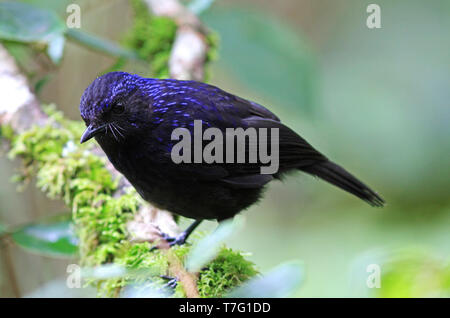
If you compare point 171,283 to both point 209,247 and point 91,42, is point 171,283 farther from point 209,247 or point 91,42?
point 91,42

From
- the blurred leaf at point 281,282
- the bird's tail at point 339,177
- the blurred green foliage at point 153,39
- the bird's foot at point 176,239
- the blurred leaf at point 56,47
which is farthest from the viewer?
the blurred green foliage at point 153,39

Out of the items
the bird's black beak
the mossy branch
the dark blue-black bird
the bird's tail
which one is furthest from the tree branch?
the bird's tail

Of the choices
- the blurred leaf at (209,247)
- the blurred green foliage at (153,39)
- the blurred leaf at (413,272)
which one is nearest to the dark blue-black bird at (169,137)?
the blurred green foliage at (153,39)

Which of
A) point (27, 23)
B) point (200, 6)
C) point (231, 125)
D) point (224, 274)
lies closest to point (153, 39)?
point (200, 6)

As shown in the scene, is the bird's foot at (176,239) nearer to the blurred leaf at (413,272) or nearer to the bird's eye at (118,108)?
the bird's eye at (118,108)
